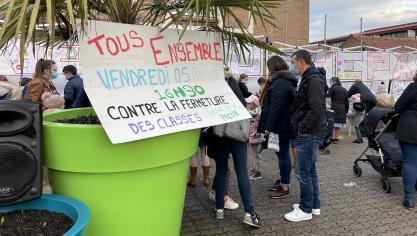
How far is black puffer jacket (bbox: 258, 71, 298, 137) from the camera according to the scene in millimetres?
4418

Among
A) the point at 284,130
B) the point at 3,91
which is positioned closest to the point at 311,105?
the point at 284,130

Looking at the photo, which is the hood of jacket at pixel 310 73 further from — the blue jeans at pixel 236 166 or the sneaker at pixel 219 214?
the sneaker at pixel 219 214

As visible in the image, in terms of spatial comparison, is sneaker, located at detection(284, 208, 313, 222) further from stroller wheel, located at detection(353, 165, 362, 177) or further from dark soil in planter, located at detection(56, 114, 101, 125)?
dark soil in planter, located at detection(56, 114, 101, 125)

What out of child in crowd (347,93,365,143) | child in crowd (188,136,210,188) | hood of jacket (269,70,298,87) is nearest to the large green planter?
hood of jacket (269,70,298,87)

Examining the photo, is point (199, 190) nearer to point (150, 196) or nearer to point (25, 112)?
point (150, 196)

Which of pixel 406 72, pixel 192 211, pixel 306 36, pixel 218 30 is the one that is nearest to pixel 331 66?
pixel 406 72

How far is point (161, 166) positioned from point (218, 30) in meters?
1.16

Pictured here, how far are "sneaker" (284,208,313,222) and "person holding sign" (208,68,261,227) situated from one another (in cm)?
39

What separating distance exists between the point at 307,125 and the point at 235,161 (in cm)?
78

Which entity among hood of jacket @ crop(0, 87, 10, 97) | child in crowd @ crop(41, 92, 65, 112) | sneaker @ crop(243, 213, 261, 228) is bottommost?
sneaker @ crop(243, 213, 261, 228)

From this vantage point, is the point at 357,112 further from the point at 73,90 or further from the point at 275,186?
the point at 73,90

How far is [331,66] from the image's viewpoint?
10383mm

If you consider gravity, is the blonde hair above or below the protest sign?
below

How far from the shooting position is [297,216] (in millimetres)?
3990
